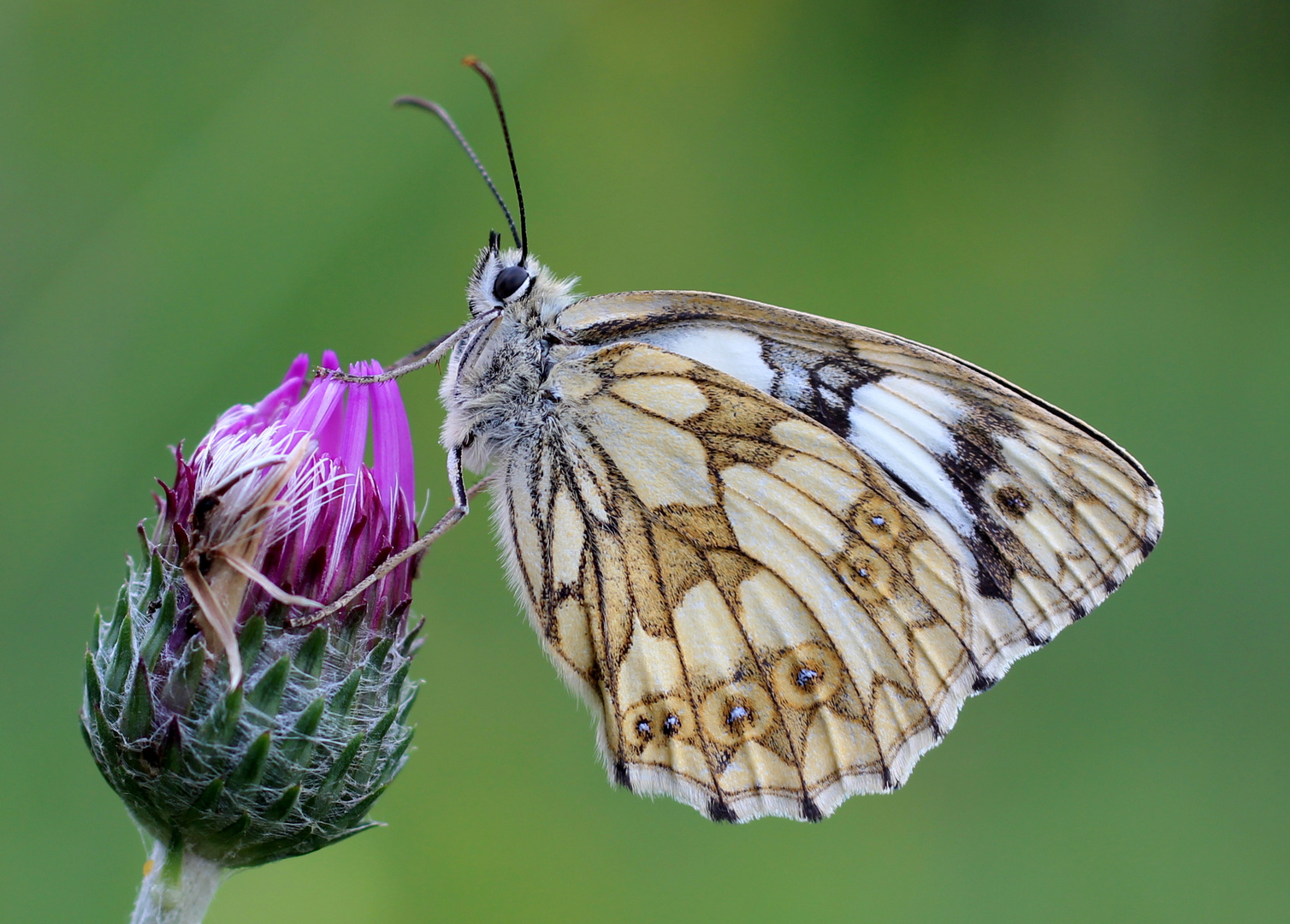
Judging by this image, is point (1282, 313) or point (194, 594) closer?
point (194, 594)

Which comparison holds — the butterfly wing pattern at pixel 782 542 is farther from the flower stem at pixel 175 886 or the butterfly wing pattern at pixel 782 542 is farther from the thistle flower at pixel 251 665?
the flower stem at pixel 175 886

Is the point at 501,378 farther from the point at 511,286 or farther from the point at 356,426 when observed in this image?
the point at 356,426

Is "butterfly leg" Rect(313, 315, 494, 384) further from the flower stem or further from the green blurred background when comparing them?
the green blurred background

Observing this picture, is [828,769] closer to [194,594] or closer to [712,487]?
[712,487]

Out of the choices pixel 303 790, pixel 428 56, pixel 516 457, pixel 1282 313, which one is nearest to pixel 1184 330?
pixel 1282 313

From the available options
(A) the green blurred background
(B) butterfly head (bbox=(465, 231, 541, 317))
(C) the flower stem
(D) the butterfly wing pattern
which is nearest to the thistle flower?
(C) the flower stem

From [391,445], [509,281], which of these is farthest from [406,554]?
[509,281]

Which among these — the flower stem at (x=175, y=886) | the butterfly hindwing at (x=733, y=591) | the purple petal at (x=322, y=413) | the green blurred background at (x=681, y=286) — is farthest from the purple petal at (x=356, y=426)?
the green blurred background at (x=681, y=286)

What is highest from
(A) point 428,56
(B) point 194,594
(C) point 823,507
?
(A) point 428,56
